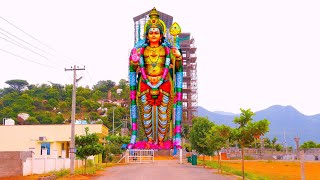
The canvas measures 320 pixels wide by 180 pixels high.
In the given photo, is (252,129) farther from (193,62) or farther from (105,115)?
(105,115)

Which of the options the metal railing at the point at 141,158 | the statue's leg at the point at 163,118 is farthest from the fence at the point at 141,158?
the statue's leg at the point at 163,118

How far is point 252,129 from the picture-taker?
30609 mm

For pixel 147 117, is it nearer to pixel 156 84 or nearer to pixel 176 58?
pixel 156 84

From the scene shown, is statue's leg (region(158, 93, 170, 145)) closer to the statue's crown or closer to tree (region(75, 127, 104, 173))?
the statue's crown

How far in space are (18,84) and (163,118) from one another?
154893 mm

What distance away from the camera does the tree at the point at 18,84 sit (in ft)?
553

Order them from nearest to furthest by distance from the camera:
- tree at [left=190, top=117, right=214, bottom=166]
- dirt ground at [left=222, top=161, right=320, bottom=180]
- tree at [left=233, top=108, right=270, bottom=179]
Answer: tree at [left=233, top=108, right=270, bottom=179] < dirt ground at [left=222, top=161, right=320, bottom=180] < tree at [left=190, top=117, right=214, bottom=166]

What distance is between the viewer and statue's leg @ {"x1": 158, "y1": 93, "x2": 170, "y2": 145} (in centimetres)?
2423

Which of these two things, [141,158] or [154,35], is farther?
[141,158]

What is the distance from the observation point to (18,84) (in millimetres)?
169375

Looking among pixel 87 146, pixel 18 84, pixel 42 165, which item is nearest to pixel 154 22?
pixel 87 146

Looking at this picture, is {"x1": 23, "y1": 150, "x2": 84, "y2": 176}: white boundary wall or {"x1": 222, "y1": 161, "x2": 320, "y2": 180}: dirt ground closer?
{"x1": 23, "y1": 150, "x2": 84, "y2": 176}: white boundary wall

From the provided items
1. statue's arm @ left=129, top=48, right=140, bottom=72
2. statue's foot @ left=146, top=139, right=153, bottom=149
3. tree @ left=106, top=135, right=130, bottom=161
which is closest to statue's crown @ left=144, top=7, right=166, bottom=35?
statue's arm @ left=129, top=48, right=140, bottom=72

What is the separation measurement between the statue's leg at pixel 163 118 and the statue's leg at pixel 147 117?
1.74 feet
